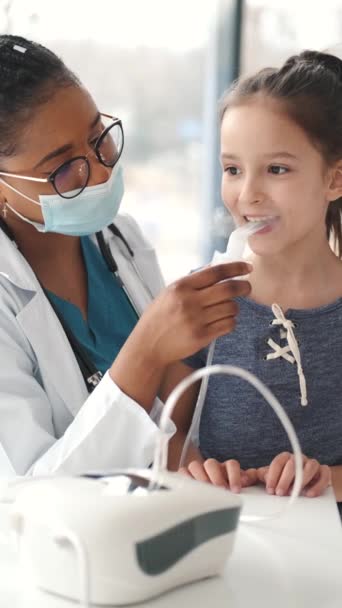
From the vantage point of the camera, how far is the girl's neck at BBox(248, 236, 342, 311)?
5.49 ft

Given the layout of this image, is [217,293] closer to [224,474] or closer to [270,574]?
[224,474]

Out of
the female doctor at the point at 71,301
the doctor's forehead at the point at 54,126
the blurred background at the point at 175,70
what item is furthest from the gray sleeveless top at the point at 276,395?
the blurred background at the point at 175,70

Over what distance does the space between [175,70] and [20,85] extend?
2977mm

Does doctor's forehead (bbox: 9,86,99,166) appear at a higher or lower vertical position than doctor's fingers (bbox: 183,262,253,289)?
higher

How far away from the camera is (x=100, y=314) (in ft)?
5.79

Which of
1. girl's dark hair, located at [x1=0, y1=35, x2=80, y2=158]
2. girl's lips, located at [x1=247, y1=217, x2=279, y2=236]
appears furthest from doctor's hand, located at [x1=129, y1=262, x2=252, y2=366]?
girl's dark hair, located at [x1=0, y1=35, x2=80, y2=158]

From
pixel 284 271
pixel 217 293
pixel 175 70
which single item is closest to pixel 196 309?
pixel 217 293

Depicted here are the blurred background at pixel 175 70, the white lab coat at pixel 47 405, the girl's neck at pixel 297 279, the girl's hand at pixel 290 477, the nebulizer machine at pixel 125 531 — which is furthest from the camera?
the blurred background at pixel 175 70

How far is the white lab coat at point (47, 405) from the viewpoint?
1413 mm

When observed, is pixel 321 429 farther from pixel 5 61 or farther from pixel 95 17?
pixel 95 17

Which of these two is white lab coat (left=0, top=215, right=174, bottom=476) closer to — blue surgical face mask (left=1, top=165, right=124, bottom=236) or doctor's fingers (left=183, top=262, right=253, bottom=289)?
blue surgical face mask (left=1, top=165, right=124, bottom=236)

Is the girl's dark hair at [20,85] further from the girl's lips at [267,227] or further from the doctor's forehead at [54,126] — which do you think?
the girl's lips at [267,227]

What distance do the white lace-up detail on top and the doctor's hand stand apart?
28 cm

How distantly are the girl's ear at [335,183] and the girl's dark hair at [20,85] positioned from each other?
50cm
